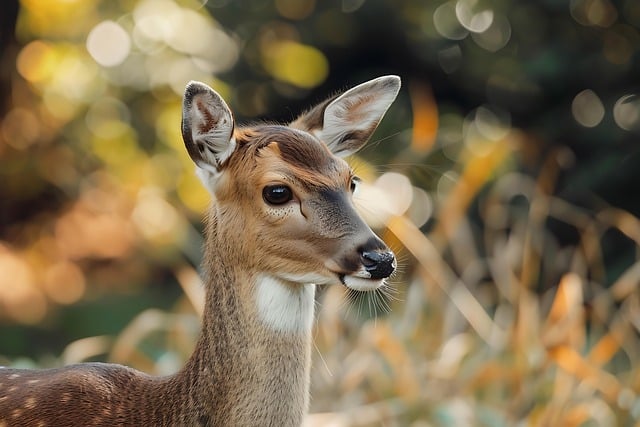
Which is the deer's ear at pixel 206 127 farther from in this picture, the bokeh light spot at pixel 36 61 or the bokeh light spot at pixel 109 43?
the bokeh light spot at pixel 109 43

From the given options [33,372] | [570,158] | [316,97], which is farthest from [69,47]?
[33,372]

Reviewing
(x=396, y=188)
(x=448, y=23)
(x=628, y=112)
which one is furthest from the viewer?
(x=448, y=23)

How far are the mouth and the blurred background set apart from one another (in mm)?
2235

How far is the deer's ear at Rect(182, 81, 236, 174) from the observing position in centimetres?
317

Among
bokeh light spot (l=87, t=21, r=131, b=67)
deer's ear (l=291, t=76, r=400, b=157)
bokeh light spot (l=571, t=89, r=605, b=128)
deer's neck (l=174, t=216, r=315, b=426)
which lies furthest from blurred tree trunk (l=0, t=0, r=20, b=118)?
deer's neck (l=174, t=216, r=315, b=426)

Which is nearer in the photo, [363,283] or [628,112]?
[363,283]

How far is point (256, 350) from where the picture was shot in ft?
10.5

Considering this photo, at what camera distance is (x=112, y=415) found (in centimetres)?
326

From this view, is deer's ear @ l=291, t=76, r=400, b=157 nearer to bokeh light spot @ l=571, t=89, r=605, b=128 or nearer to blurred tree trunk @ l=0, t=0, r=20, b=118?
blurred tree trunk @ l=0, t=0, r=20, b=118

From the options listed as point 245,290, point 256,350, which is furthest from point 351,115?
point 256,350

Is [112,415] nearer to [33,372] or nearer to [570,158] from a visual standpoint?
[33,372]

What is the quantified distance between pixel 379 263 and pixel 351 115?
798 millimetres

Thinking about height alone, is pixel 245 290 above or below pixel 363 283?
below

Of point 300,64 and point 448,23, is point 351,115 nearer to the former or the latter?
point 300,64
